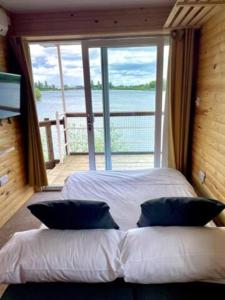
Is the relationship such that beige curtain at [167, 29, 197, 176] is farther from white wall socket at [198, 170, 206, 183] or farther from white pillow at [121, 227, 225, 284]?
white pillow at [121, 227, 225, 284]

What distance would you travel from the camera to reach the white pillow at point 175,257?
1.07 metres

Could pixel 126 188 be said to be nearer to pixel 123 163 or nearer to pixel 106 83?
pixel 123 163

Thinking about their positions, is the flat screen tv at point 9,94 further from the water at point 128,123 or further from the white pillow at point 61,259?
the white pillow at point 61,259

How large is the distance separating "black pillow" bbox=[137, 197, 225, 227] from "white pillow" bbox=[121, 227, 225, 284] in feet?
0.21

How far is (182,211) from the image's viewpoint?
4.13ft

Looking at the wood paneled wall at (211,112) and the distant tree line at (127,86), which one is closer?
the wood paneled wall at (211,112)

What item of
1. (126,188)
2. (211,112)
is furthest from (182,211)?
(211,112)

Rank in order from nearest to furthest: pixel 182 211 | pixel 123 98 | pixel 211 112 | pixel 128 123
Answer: pixel 182 211, pixel 211 112, pixel 123 98, pixel 128 123

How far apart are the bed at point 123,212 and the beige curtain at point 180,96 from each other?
588mm

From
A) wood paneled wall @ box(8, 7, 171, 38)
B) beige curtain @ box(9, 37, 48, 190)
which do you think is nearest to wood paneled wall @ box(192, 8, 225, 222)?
wood paneled wall @ box(8, 7, 171, 38)

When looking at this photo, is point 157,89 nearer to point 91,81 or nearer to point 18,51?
point 91,81

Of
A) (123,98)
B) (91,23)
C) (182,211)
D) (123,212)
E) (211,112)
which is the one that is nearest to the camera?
(182,211)

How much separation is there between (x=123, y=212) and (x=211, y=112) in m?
1.42

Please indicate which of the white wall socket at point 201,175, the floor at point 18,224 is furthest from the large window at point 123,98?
the floor at point 18,224
